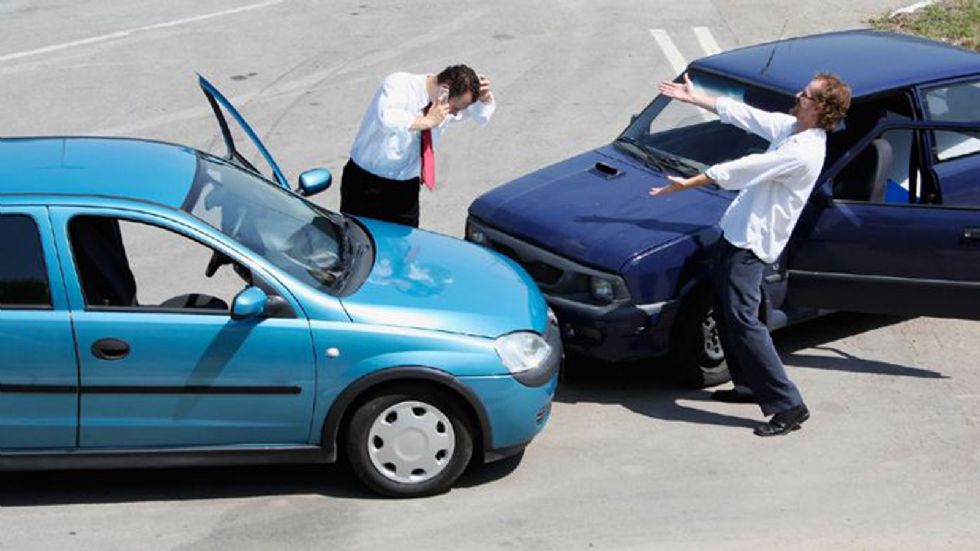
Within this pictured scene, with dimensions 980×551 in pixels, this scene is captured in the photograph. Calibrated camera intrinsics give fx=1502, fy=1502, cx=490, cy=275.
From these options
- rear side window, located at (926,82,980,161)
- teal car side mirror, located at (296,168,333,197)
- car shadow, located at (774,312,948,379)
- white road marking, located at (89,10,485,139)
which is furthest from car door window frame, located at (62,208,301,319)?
white road marking, located at (89,10,485,139)

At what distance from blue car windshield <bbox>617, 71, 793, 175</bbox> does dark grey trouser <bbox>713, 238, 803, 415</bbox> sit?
3.87ft

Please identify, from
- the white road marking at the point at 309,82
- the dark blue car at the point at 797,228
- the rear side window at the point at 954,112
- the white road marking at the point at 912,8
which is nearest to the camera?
the dark blue car at the point at 797,228

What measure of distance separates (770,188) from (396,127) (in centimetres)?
223

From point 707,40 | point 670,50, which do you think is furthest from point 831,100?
point 707,40

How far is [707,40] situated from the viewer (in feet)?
52.7

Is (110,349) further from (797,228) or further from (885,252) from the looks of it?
(885,252)

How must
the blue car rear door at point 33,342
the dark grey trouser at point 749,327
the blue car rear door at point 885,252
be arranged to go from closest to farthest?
the blue car rear door at point 33,342
the dark grey trouser at point 749,327
the blue car rear door at point 885,252

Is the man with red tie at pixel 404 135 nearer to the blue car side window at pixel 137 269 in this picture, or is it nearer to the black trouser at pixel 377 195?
the black trouser at pixel 377 195

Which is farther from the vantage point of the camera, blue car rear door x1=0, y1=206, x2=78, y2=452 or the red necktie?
the red necktie

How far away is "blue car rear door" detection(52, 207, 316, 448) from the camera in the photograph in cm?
672

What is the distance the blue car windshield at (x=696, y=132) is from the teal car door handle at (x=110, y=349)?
3739mm

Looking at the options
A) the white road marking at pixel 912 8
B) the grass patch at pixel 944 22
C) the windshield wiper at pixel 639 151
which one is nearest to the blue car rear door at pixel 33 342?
the windshield wiper at pixel 639 151

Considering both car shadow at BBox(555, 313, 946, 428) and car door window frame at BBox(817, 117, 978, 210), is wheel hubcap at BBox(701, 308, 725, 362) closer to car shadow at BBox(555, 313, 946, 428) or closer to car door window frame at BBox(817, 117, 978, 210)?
car shadow at BBox(555, 313, 946, 428)

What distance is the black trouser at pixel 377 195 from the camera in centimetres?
904
